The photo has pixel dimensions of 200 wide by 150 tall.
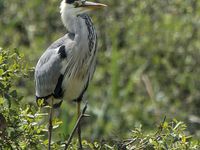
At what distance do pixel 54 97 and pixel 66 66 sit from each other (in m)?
0.28

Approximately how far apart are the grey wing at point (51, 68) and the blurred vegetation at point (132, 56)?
75.1 inches

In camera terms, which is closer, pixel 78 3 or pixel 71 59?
pixel 71 59

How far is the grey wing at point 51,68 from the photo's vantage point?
17.3 feet

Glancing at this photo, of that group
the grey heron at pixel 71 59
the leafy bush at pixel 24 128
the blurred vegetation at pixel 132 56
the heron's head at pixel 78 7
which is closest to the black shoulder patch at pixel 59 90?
the grey heron at pixel 71 59

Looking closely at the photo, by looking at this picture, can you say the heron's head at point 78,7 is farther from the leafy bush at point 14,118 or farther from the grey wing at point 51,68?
the leafy bush at point 14,118

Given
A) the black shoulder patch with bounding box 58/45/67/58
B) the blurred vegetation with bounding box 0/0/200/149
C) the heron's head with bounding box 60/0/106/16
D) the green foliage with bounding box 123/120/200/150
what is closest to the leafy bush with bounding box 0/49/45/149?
the green foliage with bounding box 123/120/200/150

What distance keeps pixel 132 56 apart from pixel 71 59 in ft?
10.7

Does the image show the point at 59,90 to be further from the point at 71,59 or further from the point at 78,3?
the point at 78,3

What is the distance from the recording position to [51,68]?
5328 mm

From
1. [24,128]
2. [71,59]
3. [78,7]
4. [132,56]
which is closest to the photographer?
[24,128]

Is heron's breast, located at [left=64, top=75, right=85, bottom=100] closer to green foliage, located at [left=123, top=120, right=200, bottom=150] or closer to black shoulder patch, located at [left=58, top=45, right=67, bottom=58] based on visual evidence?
black shoulder patch, located at [left=58, top=45, right=67, bottom=58]

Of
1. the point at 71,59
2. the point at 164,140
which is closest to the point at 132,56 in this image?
the point at 71,59

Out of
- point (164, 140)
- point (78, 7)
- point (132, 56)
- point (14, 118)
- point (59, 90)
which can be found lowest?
point (132, 56)

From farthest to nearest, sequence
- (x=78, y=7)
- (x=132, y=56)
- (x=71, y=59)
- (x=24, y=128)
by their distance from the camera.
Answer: (x=132, y=56), (x=78, y=7), (x=71, y=59), (x=24, y=128)
